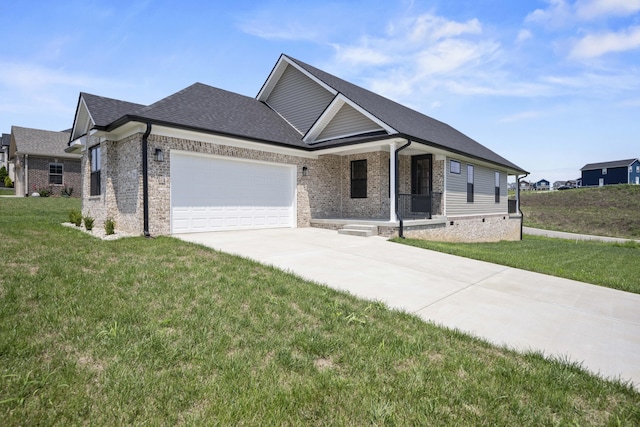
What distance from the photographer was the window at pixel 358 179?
14695mm

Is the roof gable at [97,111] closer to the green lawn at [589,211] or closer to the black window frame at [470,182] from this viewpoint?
the black window frame at [470,182]

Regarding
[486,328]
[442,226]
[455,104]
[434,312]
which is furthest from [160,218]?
[455,104]

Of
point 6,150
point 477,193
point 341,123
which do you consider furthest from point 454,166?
point 6,150

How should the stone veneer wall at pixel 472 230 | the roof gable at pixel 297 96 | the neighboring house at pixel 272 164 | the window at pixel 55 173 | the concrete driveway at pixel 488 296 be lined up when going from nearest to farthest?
the concrete driveway at pixel 488 296
the neighboring house at pixel 272 164
the stone veneer wall at pixel 472 230
the roof gable at pixel 297 96
the window at pixel 55 173

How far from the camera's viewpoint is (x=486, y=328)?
12.8ft

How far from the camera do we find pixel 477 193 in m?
17.8

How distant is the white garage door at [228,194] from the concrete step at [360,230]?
2634 mm

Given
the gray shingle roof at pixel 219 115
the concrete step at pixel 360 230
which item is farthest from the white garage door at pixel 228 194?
the concrete step at pixel 360 230

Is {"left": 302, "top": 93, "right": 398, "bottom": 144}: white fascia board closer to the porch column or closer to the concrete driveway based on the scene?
the porch column

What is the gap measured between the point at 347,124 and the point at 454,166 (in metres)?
5.61

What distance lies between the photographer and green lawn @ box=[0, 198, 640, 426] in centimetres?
230

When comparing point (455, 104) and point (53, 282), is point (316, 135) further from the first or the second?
point (53, 282)

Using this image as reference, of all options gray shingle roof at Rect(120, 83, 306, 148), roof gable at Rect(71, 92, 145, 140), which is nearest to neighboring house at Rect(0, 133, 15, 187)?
roof gable at Rect(71, 92, 145, 140)

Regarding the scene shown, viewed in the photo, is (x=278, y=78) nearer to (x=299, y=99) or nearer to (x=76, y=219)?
(x=299, y=99)
